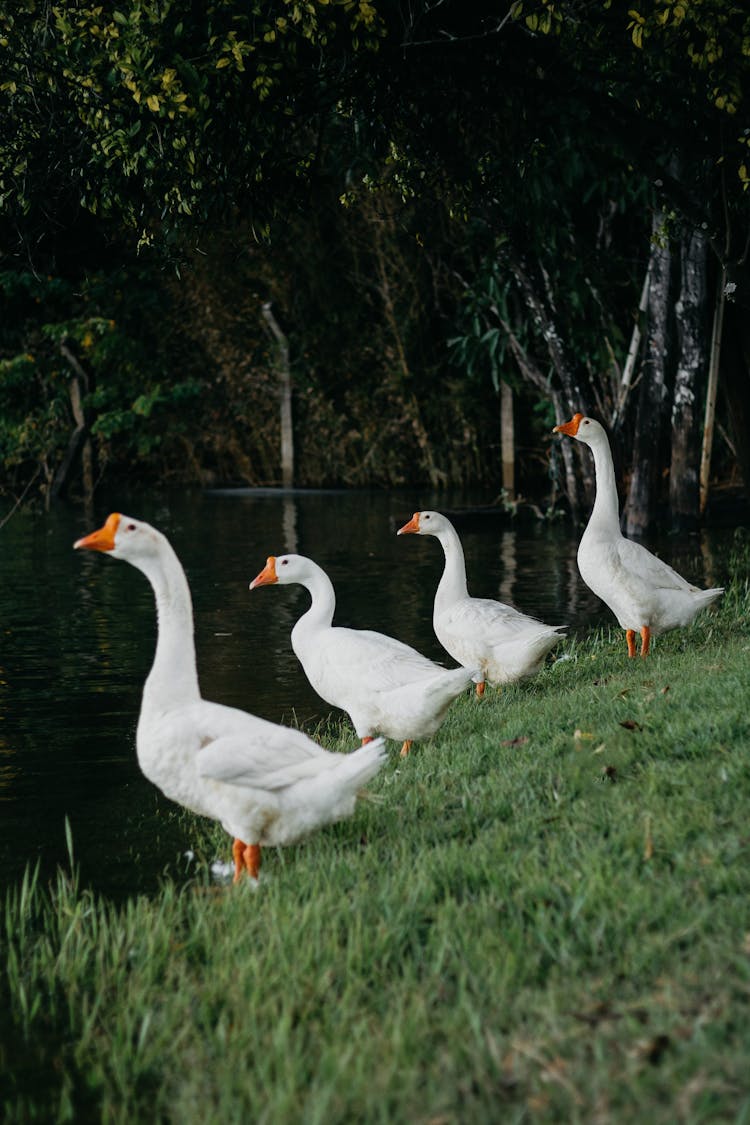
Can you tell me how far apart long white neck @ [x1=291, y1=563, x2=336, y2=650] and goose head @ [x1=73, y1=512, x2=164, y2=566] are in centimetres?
237

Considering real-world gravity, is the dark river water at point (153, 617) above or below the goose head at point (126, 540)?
below

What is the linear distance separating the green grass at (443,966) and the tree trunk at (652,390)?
473 inches

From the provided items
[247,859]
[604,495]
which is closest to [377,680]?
[247,859]

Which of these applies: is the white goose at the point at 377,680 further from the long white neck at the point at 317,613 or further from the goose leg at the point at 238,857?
the goose leg at the point at 238,857

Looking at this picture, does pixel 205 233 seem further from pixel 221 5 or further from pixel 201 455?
pixel 201 455

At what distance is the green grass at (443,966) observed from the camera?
11.4 ft

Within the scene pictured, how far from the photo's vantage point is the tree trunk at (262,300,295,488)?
1134 inches

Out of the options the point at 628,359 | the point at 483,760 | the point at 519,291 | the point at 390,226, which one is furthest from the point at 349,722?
the point at 390,226

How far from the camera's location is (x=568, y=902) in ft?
14.5

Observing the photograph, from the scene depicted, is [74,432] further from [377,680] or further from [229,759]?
[229,759]

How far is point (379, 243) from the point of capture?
86.1 feet

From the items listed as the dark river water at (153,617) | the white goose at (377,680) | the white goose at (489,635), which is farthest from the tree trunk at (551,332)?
the white goose at (377,680)

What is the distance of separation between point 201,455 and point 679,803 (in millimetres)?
28336

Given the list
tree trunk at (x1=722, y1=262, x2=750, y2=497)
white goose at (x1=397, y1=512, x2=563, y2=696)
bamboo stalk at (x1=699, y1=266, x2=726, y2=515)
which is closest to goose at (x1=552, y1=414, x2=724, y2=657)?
white goose at (x1=397, y1=512, x2=563, y2=696)
